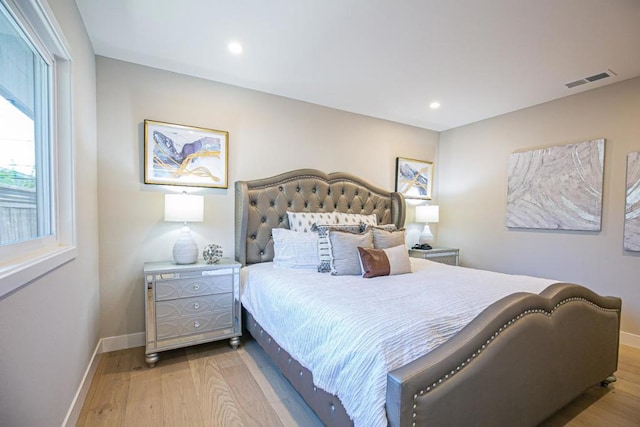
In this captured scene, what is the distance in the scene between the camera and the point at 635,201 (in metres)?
2.73

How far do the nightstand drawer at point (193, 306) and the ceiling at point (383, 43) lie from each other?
2.07 metres

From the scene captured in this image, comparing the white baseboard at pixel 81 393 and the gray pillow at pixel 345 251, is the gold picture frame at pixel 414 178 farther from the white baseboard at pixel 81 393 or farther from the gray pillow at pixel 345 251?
the white baseboard at pixel 81 393

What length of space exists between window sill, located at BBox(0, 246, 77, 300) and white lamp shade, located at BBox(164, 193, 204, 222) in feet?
3.10

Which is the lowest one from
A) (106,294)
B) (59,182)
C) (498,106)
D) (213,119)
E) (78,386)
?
(78,386)

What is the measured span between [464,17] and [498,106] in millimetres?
1968

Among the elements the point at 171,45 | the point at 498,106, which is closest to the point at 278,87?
the point at 171,45

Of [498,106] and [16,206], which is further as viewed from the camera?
[498,106]

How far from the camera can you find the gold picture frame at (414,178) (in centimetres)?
421

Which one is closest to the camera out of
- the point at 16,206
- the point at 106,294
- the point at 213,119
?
the point at 16,206

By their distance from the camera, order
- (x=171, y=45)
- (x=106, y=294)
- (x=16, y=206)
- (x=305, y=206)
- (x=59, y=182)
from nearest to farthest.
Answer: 1. (x=16, y=206)
2. (x=59, y=182)
3. (x=171, y=45)
4. (x=106, y=294)
5. (x=305, y=206)

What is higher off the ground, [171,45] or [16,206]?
[171,45]

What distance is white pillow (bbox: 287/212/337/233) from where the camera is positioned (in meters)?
3.09

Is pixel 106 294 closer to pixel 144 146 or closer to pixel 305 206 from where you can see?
pixel 144 146

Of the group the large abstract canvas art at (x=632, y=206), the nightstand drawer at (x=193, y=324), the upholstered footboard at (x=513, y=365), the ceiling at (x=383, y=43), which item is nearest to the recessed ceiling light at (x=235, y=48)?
the ceiling at (x=383, y=43)
